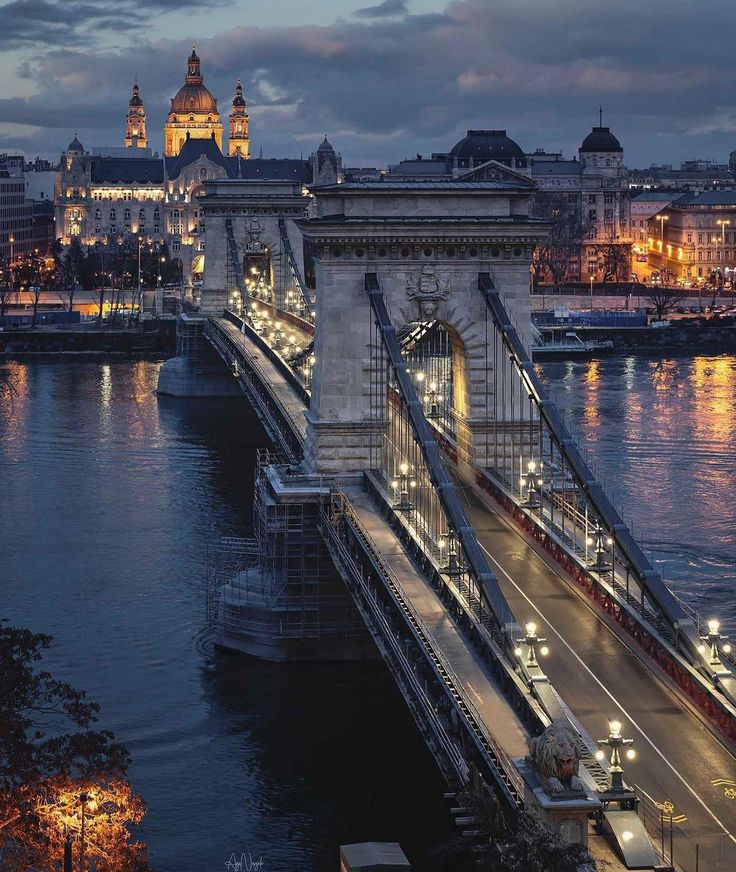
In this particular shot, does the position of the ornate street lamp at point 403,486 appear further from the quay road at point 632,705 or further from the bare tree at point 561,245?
the bare tree at point 561,245

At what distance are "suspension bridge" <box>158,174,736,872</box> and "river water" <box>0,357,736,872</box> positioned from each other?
6.45ft

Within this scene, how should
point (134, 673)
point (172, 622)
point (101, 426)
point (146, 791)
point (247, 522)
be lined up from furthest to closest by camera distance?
1. point (101, 426)
2. point (247, 522)
3. point (172, 622)
4. point (134, 673)
5. point (146, 791)

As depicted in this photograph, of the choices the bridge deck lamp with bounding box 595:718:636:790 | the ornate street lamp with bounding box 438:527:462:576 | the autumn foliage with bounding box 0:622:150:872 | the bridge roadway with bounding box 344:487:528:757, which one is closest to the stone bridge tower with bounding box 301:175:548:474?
the bridge roadway with bounding box 344:487:528:757

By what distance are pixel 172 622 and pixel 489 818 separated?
24494mm

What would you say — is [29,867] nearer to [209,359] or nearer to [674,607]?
[674,607]

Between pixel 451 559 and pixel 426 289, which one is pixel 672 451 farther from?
pixel 451 559

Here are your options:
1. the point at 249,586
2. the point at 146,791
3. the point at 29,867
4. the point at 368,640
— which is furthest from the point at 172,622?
the point at 29,867

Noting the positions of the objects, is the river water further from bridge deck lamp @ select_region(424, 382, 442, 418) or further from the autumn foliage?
bridge deck lamp @ select_region(424, 382, 442, 418)

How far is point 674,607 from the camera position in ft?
113

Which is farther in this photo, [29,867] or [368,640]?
[368,640]

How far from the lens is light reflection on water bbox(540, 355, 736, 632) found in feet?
183

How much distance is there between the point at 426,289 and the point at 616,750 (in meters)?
20.3

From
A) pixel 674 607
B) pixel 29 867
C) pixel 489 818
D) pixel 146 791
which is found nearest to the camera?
pixel 489 818

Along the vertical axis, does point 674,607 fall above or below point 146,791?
above
